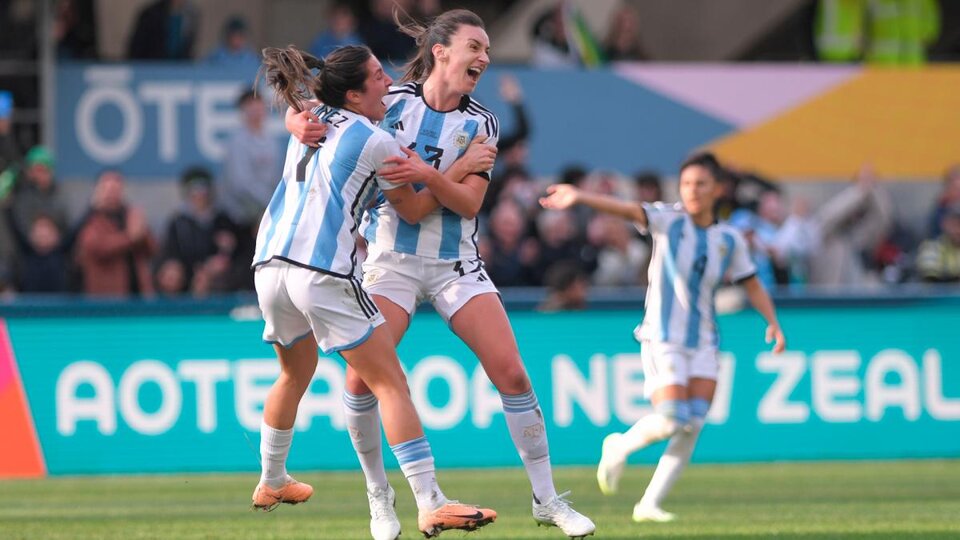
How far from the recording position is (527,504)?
36.1ft

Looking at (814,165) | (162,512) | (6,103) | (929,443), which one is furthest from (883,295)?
(6,103)

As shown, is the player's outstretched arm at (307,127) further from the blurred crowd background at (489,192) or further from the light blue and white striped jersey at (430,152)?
the blurred crowd background at (489,192)

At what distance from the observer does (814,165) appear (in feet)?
63.7

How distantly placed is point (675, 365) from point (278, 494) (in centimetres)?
314

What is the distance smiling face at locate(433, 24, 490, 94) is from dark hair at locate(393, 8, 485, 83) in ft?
0.11

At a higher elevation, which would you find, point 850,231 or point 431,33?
point 431,33

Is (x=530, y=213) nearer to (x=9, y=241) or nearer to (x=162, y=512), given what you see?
(x=9, y=241)

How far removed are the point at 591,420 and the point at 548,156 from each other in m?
4.80

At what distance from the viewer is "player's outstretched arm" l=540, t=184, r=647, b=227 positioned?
27.1ft

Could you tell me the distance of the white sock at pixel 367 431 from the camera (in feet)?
26.7

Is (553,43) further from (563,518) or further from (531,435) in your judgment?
(563,518)

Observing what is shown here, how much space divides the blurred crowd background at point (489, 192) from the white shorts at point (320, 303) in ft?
24.8

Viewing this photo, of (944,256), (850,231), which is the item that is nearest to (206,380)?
(850,231)

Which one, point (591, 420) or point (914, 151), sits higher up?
point (914, 151)
